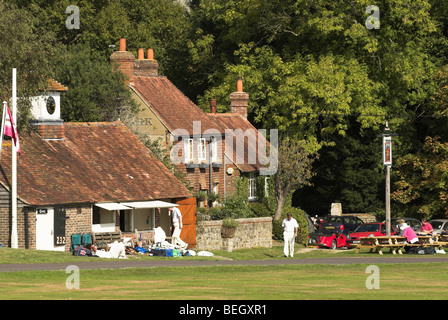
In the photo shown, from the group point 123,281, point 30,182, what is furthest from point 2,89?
point 123,281

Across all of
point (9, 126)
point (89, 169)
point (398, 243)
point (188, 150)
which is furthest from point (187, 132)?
point (398, 243)

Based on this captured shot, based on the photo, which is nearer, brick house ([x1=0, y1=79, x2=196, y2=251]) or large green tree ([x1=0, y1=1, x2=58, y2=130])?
brick house ([x1=0, y1=79, x2=196, y2=251])

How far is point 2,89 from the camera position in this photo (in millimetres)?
41250

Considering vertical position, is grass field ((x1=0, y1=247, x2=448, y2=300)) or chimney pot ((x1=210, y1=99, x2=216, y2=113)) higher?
chimney pot ((x1=210, y1=99, x2=216, y2=113))

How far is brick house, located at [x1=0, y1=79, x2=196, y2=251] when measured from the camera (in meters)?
40.6

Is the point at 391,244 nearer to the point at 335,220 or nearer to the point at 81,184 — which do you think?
the point at 81,184

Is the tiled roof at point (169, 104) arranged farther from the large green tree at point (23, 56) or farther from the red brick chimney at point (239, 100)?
the large green tree at point (23, 56)

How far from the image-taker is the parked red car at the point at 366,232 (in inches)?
1959

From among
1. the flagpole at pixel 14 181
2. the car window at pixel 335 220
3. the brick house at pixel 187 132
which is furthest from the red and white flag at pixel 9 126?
the car window at pixel 335 220

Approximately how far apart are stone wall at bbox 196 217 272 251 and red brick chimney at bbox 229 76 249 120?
1225 centimetres

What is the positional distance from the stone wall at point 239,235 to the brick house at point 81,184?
36.9 inches

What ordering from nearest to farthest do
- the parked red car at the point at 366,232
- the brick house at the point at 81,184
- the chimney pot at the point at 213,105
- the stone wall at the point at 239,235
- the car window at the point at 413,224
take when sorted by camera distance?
the brick house at the point at 81,184, the stone wall at the point at 239,235, the parked red car at the point at 366,232, the car window at the point at 413,224, the chimney pot at the point at 213,105

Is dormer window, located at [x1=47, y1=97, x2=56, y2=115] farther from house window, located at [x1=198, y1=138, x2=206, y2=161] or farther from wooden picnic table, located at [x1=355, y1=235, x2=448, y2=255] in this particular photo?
wooden picnic table, located at [x1=355, y1=235, x2=448, y2=255]

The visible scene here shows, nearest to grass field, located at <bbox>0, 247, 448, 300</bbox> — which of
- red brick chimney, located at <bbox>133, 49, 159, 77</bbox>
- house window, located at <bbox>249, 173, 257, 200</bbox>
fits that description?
red brick chimney, located at <bbox>133, 49, 159, 77</bbox>
